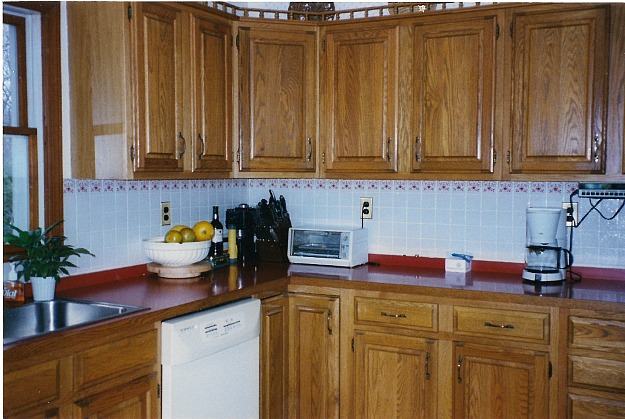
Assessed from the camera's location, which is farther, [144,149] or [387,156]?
[387,156]

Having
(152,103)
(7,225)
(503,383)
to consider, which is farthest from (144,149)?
(503,383)

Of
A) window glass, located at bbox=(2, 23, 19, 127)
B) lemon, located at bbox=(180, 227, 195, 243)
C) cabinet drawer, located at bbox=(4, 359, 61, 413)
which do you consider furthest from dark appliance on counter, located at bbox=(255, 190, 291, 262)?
cabinet drawer, located at bbox=(4, 359, 61, 413)

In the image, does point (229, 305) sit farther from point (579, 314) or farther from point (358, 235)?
point (579, 314)

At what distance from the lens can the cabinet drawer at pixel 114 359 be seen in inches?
81.5

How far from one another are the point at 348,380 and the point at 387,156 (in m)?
1.14

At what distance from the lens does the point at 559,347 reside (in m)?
2.63

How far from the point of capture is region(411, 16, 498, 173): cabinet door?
300 centimetres

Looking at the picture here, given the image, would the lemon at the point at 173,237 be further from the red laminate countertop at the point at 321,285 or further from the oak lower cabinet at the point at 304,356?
the oak lower cabinet at the point at 304,356

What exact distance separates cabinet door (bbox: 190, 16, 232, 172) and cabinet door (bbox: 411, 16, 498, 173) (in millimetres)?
964

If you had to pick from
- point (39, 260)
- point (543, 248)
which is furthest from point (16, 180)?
point (543, 248)

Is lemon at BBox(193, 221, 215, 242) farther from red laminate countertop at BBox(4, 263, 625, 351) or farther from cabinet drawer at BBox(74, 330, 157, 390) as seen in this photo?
cabinet drawer at BBox(74, 330, 157, 390)

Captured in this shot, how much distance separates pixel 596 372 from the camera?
2564 mm

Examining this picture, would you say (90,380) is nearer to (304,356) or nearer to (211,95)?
(304,356)

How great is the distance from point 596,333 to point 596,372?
161 mm
